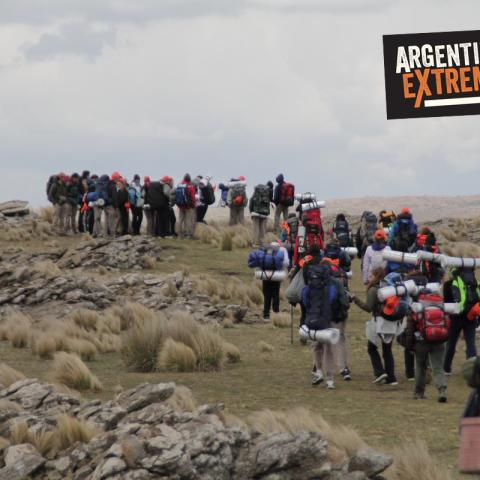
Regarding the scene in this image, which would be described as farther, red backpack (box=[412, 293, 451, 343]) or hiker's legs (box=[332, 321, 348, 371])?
hiker's legs (box=[332, 321, 348, 371])

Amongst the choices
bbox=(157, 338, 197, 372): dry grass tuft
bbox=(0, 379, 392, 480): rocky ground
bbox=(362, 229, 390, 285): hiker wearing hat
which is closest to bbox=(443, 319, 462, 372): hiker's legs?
bbox=(362, 229, 390, 285): hiker wearing hat

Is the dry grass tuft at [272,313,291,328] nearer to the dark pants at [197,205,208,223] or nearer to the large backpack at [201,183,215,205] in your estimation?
the large backpack at [201,183,215,205]

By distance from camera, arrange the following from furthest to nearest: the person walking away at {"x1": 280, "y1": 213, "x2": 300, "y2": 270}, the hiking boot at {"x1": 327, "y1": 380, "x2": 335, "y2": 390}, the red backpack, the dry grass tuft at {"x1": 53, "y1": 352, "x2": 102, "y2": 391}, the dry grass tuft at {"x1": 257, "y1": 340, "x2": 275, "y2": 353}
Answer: the person walking away at {"x1": 280, "y1": 213, "x2": 300, "y2": 270}, the dry grass tuft at {"x1": 257, "y1": 340, "x2": 275, "y2": 353}, the dry grass tuft at {"x1": 53, "y1": 352, "x2": 102, "y2": 391}, the hiking boot at {"x1": 327, "y1": 380, "x2": 335, "y2": 390}, the red backpack

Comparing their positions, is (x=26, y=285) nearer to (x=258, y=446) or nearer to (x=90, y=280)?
(x=90, y=280)

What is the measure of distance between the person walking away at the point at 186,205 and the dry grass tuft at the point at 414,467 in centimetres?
2717

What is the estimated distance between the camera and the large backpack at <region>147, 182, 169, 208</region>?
129ft

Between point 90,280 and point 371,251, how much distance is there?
398 inches

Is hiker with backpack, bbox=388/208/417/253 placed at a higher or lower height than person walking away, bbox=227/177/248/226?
lower

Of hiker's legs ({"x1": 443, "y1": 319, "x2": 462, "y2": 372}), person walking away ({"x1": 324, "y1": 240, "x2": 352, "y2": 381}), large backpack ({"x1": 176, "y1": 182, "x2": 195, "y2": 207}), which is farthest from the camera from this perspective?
large backpack ({"x1": 176, "y1": 182, "x2": 195, "y2": 207})

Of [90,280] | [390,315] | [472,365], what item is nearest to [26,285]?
[90,280]

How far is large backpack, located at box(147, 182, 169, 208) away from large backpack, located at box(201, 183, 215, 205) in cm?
264

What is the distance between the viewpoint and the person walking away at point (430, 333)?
16016 mm

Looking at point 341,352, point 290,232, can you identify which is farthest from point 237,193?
point 341,352

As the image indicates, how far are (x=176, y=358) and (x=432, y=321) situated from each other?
5.42 metres
